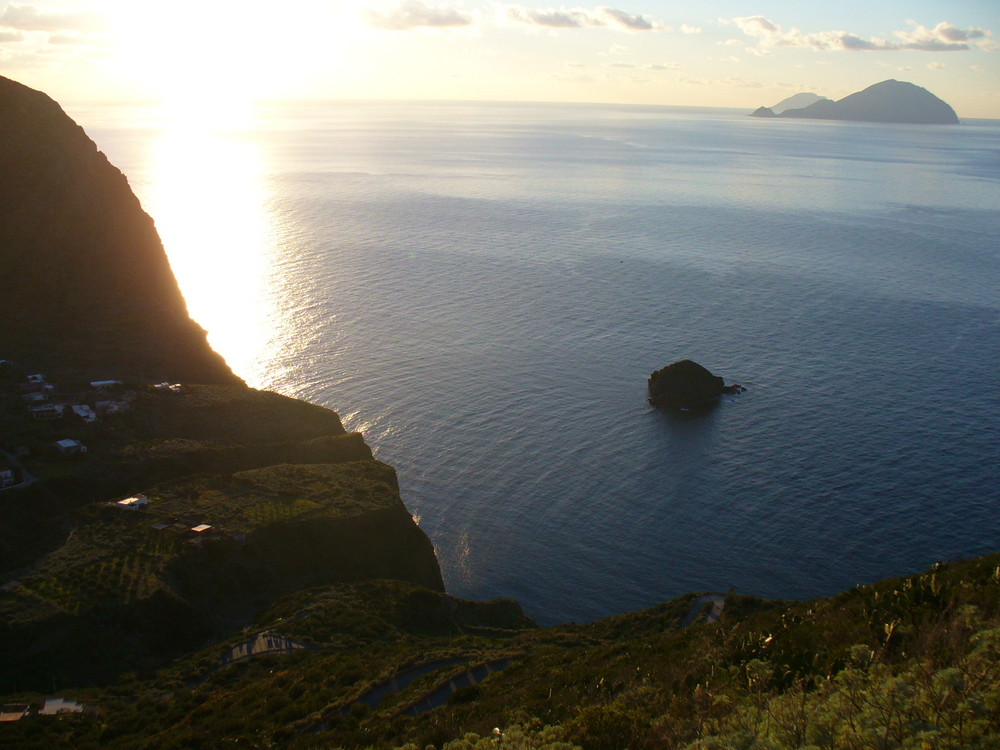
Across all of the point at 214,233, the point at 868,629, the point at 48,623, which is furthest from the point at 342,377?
the point at 214,233

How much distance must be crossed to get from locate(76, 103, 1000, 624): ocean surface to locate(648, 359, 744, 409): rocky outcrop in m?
1.58

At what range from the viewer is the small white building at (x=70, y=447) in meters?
48.4

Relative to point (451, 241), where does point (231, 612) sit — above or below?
below

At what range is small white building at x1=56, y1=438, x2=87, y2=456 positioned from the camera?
4841 centimetres

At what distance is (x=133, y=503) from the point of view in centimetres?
4509

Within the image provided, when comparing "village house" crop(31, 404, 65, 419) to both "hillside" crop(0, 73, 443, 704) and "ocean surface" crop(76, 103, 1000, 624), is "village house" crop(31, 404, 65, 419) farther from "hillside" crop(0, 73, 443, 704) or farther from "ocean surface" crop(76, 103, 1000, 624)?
"ocean surface" crop(76, 103, 1000, 624)

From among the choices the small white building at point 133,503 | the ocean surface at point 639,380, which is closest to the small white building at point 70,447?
the small white building at point 133,503

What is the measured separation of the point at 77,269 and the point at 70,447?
22.6 meters

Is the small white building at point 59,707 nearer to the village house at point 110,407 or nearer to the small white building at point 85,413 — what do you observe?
the small white building at point 85,413

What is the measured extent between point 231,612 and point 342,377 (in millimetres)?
41685

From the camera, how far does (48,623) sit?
3512cm

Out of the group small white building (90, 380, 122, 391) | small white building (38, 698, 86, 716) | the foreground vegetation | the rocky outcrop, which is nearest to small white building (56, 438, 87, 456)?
small white building (90, 380, 122, 391)

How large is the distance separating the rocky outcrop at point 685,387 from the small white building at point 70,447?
48555 millimetres

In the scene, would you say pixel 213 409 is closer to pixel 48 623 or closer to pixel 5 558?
pixel 5 558
